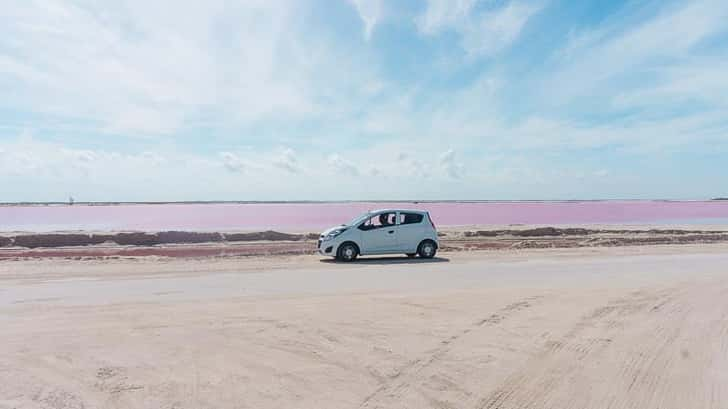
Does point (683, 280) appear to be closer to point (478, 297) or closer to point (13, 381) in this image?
point (478, 297)

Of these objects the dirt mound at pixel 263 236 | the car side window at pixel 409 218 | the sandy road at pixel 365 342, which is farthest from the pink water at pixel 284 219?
the sandy road at pixel 365 342

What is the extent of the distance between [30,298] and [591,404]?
10057mm

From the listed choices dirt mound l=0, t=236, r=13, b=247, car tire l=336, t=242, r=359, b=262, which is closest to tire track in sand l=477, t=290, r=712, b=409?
car tire l=336, t=242, r=359, b=262

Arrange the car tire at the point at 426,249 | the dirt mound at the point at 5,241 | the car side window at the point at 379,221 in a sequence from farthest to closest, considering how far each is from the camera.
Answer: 1. the dirt mound at the point at 5,241
2. the car tire at the point at 426,249
3. the car side window at the point at 379,221

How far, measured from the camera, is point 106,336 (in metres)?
6.84

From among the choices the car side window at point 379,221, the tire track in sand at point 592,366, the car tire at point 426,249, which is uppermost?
the car side window at point 379,221

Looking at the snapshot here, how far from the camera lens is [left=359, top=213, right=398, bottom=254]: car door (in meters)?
16.9

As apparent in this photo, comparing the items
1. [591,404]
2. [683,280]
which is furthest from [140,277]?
[683,280]

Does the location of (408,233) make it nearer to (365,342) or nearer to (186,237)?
(365,342)

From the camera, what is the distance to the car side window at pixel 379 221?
17.0 metres

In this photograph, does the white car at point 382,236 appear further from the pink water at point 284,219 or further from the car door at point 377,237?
the pink water at point 284,219

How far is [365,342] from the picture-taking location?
657 centimetres

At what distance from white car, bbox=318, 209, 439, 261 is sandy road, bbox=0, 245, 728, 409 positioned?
4.24m

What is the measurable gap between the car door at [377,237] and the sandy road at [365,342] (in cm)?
440
